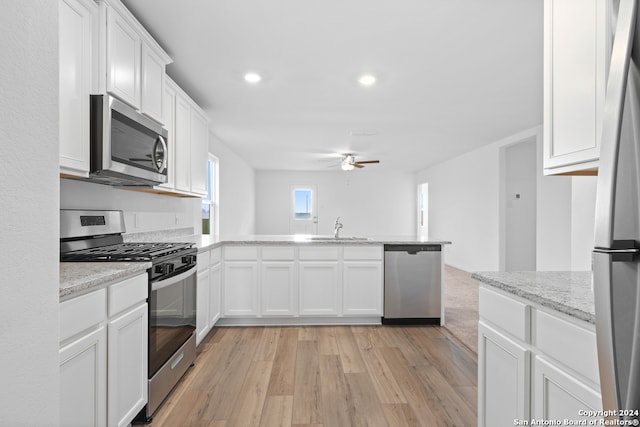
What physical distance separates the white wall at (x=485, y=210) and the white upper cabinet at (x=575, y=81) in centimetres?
104

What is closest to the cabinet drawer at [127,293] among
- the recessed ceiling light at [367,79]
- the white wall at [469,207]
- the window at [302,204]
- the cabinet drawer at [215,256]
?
the cabinet drawer at [215,256]

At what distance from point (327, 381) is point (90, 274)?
1.67 meters

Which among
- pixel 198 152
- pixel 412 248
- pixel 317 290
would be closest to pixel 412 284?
pixel 412 248

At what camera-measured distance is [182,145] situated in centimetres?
324

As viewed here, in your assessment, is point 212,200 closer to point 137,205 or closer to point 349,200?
point 137,205

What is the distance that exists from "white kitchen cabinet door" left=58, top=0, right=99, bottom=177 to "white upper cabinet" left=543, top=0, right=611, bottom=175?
223cm

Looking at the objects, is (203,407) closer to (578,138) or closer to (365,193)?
(578,138)

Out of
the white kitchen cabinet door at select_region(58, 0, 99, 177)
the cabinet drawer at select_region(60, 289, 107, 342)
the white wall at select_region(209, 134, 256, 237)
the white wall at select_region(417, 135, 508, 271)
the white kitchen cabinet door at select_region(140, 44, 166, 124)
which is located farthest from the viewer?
the white wall at select_region(417, 135, 508, 271)

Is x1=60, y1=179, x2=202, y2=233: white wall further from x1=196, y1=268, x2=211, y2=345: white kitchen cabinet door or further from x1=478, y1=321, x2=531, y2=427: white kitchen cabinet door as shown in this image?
x1=478, y1=321, x2=531, y2=427: white kitchen cabinet door

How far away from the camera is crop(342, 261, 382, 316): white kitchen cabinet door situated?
11.9 ft

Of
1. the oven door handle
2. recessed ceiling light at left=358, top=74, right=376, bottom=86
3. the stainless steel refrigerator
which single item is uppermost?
recessed ceiling light at left=358, top=74, right=376, bottom=86

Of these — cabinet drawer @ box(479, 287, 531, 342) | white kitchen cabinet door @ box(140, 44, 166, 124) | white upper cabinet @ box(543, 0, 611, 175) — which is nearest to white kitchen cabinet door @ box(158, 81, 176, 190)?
white kitchen cabinet door @ box(140, 44, 166, 124)

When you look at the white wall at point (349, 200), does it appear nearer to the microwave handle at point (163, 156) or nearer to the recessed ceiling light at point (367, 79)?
the recessed ceiling light at point (367, 79)

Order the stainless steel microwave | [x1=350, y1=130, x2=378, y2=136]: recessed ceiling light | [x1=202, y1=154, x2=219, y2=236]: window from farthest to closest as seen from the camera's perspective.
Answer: [x1=202, y1=154, x2=219, y2=236]: window, [x1=350, y1=130, x2=378, y2=136]: recessed ceiling light, the stainless steel microwave
